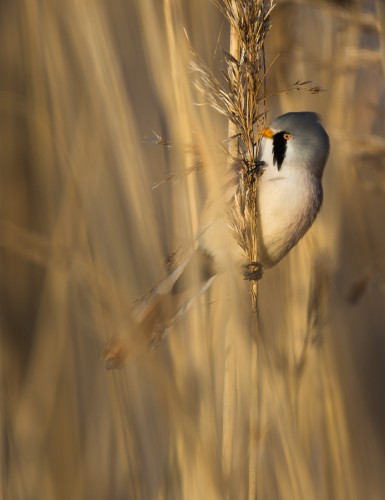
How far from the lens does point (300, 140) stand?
117 cm

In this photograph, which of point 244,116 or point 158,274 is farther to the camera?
point 158,274

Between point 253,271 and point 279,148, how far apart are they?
0.28 meters

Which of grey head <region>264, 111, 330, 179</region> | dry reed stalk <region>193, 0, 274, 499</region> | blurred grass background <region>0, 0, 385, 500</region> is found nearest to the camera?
dry reed stalk <region>193, 0, 274, 499</region>

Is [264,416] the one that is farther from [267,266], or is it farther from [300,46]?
[300,46]

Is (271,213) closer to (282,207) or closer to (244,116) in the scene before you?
(282,207)

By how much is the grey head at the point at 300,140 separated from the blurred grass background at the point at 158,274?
0.27ft

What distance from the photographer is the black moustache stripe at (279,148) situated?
1.16 metres

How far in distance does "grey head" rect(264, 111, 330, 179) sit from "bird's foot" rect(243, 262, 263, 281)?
263 millimetres

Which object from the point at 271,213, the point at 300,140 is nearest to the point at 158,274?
the point at 271,213

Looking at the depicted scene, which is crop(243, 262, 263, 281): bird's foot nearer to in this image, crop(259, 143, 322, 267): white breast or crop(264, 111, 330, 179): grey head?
crop(259, 143, 322, 267): white breast

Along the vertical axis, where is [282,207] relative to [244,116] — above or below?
below

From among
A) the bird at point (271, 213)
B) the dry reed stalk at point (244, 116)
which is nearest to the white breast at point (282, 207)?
the bird at point (271, 213)

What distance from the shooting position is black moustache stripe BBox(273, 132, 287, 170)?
116 centimetres

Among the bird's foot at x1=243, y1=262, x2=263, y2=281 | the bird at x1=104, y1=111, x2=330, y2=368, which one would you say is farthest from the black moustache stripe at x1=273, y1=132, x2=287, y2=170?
the bird's foot at x1=243, y1=262, x2=263, y2=281
